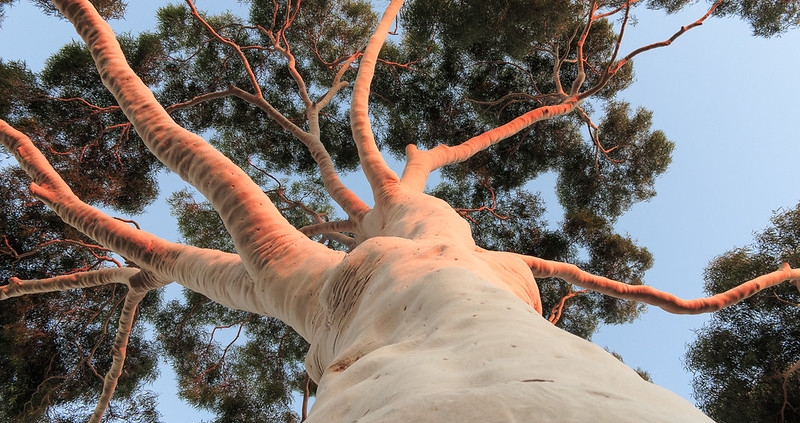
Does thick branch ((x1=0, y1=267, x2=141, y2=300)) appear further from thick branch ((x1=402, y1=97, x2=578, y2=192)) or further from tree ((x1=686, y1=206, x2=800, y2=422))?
tree ((x1=686, y1=206, x2=800, y2=422))

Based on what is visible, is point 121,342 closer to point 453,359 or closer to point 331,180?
point 331,180

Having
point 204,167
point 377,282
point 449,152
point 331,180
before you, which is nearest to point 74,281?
point 331,180

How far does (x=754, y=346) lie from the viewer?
6.76 m

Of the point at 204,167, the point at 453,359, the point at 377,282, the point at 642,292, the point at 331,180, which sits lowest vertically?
the point at 453,359

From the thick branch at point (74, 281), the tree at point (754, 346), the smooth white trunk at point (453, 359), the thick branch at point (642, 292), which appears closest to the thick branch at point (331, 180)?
the thick branch at point (642, 292)

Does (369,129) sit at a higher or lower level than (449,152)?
lower

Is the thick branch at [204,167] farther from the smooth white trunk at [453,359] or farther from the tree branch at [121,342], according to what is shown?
the tree branch at [121,342]

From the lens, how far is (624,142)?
8648 millimetres

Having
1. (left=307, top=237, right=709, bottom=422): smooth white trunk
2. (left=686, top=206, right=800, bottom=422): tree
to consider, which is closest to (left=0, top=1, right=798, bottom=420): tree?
(left=307, top=237, right=709, bottom=422): smooth white trunk

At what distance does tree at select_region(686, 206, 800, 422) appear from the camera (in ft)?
20.5

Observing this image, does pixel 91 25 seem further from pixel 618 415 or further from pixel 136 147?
pixel 136 147

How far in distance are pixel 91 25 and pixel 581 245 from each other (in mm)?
6854

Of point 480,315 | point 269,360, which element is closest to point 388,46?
point 269,360

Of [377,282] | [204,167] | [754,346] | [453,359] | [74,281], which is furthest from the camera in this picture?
[754,346]
